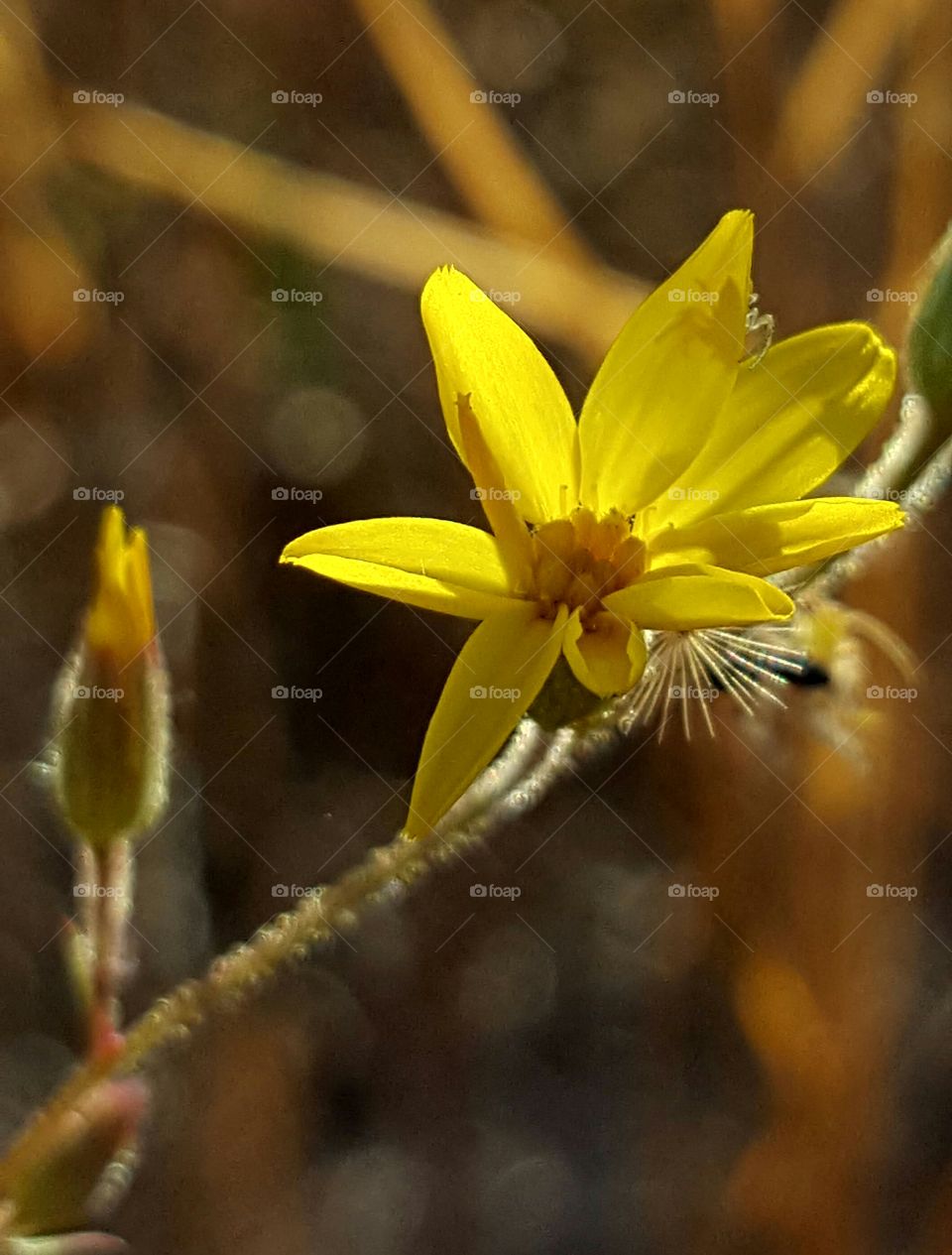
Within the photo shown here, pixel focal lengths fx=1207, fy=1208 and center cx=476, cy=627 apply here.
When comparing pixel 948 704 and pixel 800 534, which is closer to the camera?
pixel 800 534

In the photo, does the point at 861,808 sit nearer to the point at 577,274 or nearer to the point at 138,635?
the point at 577,274

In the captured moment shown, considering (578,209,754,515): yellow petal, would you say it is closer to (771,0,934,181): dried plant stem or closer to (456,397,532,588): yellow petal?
(456,397,532,588): yellow petal

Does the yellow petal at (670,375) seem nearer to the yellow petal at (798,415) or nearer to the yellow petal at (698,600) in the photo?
the yellow petal at (798,415)

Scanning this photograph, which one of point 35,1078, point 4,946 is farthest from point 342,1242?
point 4,946
